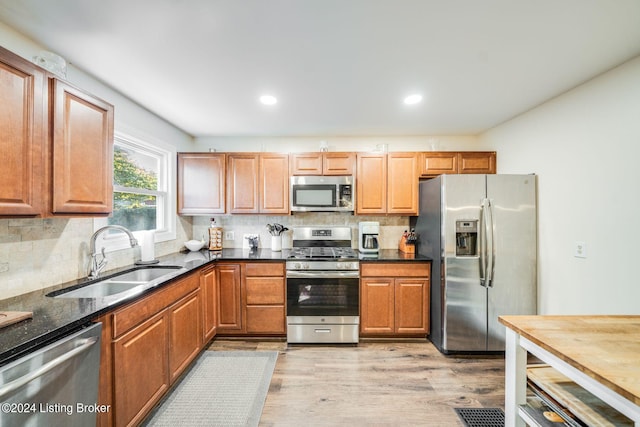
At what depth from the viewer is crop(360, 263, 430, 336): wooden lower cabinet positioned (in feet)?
9.42

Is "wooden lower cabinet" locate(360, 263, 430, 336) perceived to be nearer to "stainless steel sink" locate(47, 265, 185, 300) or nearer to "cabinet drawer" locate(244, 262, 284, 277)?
"cabinet drawer" locate(244, 262, 284, 277)

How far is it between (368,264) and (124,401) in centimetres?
224

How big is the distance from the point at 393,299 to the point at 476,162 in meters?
2.00

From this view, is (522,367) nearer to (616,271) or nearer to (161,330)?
(616,271)

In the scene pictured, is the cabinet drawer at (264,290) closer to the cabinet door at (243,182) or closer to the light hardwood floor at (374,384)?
the light hardwood floor at (374,384)

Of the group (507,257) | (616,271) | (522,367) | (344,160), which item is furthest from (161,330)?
(616,271)

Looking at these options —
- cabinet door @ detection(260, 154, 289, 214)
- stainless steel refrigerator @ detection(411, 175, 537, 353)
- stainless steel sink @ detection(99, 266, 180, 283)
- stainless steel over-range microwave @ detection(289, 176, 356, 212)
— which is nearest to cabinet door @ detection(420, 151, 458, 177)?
stainless steel refrigerator @ detection(411, 175, 537, 353)

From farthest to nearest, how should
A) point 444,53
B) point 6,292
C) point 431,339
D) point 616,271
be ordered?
point 431,339, point 616,271, point 444,53, point 6,292

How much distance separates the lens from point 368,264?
288 cm

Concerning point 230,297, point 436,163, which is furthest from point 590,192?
point 230,297

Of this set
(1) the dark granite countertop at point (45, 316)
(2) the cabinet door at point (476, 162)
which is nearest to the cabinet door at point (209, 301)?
(1) the dark granite countertop at point (45, 316)

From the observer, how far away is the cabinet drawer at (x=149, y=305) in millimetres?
A: 1469

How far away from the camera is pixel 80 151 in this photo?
1.54m

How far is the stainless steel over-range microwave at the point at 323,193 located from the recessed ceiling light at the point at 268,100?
994mm
